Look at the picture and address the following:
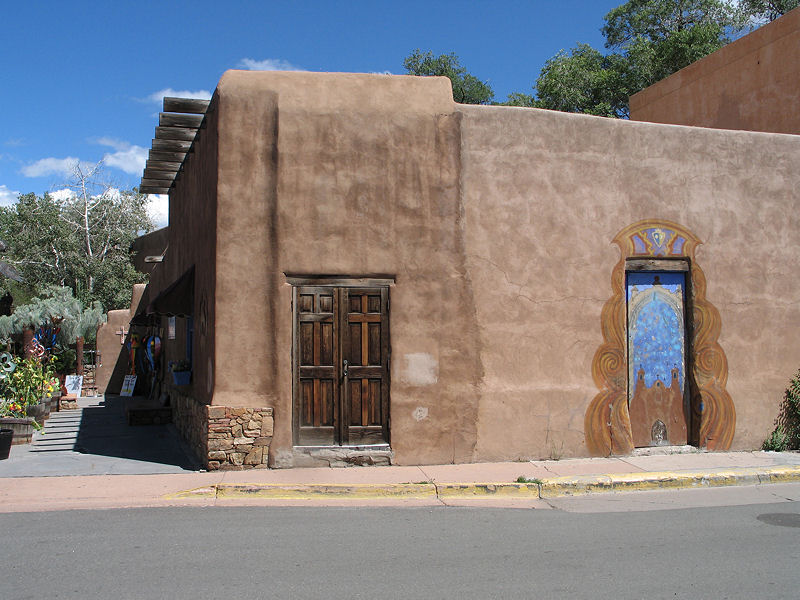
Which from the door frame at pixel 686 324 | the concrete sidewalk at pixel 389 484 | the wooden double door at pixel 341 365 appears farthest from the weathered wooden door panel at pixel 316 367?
the door frame at pixel 686 324

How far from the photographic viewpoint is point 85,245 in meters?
32.4

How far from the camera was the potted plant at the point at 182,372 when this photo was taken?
11773 millimetres

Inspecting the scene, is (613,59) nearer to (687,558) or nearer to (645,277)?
(645,277)

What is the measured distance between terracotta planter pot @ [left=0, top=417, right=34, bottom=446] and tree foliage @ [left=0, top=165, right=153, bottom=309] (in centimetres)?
2046

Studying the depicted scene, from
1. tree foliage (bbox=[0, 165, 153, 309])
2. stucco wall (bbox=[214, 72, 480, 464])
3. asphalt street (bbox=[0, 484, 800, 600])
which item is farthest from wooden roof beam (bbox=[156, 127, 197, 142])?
tree foliage (bbox=[0, 165, 153, 309])

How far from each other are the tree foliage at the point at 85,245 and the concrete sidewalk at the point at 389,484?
24408 mm

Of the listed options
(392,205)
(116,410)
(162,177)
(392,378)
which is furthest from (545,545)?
(116,410)

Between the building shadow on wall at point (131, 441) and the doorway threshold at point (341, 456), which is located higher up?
the doorway threshold at point (341, 456)

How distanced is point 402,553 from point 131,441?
7.00 meters

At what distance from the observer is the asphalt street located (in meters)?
5.16

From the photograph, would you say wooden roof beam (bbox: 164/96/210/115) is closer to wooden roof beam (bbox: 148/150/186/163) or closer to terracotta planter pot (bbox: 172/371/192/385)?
wooden roof beam (bbox: 148/150/186/163)

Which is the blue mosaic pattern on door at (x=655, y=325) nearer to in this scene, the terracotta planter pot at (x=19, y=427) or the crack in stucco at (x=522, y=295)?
the crack in stucco at (x=522, y=295)


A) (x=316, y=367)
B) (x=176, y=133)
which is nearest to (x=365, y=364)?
(x=316, y=367)

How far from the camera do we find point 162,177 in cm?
1498
